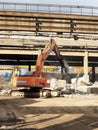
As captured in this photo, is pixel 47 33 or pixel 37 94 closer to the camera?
pixel 37 94

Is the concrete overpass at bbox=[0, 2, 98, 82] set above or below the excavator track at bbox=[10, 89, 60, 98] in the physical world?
above

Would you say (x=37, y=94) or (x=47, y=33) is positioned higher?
(x=47, y=33)

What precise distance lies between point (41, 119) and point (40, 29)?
130ft

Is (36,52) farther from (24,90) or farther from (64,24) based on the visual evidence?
(24,90)

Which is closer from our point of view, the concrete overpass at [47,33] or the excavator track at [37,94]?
the excavator track at [37,94]

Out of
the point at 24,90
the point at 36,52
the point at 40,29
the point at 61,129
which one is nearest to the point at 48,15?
the point at 40,29

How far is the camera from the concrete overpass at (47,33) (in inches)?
1953

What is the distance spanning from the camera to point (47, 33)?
181 feet

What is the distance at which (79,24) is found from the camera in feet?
183

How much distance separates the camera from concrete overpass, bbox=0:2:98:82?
49.6 metres

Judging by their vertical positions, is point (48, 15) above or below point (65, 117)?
above

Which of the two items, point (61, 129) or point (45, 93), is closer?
point (61, 129)

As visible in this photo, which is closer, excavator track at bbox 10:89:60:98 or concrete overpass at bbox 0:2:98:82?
excavator track at bbox 10:89:60:98

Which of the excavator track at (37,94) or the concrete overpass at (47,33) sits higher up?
the concrete overpass at (47,33)
